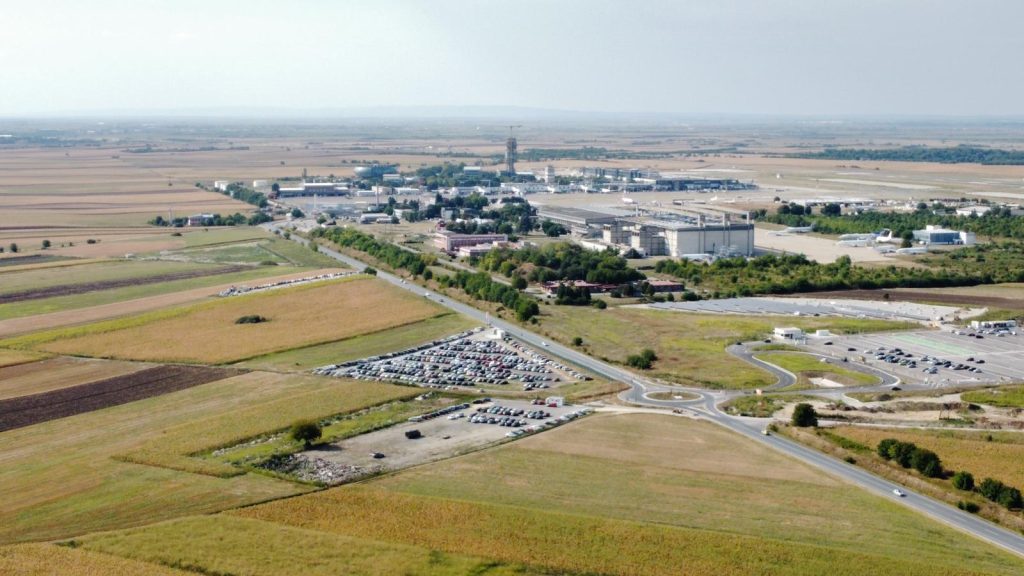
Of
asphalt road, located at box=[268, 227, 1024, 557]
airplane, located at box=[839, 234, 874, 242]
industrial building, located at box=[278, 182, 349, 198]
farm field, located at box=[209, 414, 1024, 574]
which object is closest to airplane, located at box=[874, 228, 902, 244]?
airplane, located at box=[839, 234, 874, 242]

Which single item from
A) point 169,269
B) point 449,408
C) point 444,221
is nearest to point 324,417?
point 449,408

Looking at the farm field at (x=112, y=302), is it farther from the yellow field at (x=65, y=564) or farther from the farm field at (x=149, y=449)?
the yellow field at (x=65, y=564)

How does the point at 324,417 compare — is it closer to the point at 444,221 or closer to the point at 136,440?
the point at 136,440

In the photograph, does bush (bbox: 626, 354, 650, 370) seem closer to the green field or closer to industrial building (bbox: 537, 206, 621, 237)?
the green field

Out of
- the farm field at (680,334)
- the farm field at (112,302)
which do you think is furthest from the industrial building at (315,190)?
the farm field at (680,334)

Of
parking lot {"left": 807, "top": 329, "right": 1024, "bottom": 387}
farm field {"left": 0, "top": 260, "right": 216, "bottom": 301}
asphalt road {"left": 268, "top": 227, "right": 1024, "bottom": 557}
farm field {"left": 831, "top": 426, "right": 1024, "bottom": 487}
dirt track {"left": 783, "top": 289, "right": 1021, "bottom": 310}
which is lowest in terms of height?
asphalt road {"left": 268, "top": 227, "right": 1024, "bottom": 557}
